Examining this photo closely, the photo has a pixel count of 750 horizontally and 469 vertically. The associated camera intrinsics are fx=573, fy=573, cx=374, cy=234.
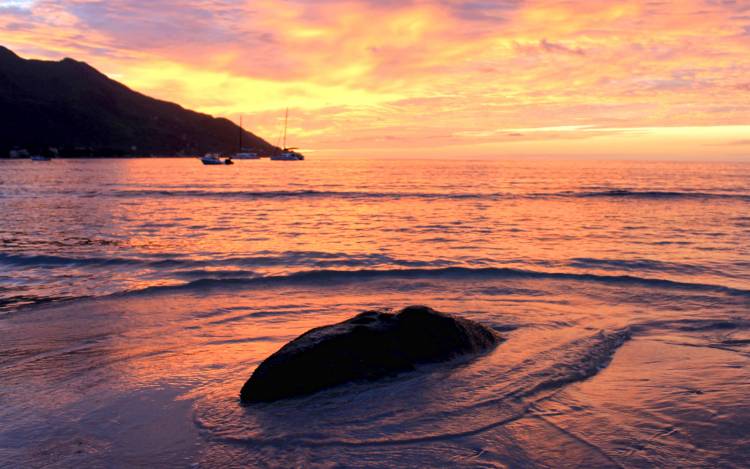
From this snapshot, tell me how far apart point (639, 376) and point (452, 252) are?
1043cm

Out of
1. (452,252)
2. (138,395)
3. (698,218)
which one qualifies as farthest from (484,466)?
(698,218)

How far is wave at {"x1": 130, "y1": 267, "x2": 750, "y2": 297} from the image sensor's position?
12102 millimetres

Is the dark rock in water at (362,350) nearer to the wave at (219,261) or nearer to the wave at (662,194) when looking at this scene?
the wave at (219,261)

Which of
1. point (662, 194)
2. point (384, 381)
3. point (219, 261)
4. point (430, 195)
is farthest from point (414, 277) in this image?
point (662, 194)

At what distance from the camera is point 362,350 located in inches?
241

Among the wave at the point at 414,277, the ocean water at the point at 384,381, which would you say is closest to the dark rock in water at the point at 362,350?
the ocean water at the point at 384,381

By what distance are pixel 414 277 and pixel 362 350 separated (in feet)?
23.3

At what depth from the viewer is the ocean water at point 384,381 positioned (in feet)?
15.1

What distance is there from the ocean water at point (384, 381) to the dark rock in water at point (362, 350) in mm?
180

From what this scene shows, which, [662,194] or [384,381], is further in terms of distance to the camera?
[662,194]

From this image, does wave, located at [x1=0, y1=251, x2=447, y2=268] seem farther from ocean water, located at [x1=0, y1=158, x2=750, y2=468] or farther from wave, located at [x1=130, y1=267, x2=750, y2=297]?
wave, located at [x1=130, y1=267, x2=750, y2=297]

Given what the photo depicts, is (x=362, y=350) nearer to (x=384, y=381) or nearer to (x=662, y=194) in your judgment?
(x=384, y=381)

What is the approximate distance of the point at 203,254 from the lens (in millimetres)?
16344

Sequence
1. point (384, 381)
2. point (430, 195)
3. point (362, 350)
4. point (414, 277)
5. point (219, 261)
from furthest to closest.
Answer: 1. point (430, 195)
2. point (219, 261)
3. point (414, 277)
4. point (362, 350)
5. point (384, 381)
